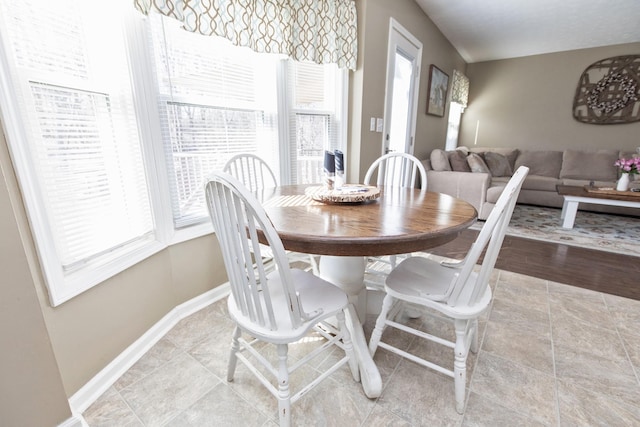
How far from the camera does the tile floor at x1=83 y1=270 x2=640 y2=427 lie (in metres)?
1.04

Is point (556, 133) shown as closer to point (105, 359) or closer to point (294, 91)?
point (294, 91)

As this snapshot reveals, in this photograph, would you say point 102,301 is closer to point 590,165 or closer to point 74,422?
point 74,422

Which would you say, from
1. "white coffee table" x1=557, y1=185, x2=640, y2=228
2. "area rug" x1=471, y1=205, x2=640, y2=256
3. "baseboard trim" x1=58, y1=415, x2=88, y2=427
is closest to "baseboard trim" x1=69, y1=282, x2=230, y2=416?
"baseboard trim" x1=58, y1=415, x2=88, y2=427

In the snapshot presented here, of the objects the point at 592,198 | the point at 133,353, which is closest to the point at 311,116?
the point at 133,353

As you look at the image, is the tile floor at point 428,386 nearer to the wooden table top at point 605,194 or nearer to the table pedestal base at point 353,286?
the table pedestal base at point 353,286

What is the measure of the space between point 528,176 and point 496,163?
1.57 ft

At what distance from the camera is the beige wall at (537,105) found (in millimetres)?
4320

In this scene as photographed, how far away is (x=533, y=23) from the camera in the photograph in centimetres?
340

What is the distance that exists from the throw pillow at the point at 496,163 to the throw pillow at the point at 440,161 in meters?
1.12

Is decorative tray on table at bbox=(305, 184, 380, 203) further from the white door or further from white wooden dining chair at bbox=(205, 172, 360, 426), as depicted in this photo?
the white door

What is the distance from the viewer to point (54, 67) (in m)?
1.01

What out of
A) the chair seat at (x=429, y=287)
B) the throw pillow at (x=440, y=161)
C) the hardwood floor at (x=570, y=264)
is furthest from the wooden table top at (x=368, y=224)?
the throw pillow at (x=440, y=161)

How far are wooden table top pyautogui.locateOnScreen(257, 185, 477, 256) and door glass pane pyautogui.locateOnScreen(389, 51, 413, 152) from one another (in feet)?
6.69

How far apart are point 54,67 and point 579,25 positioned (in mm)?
5129
